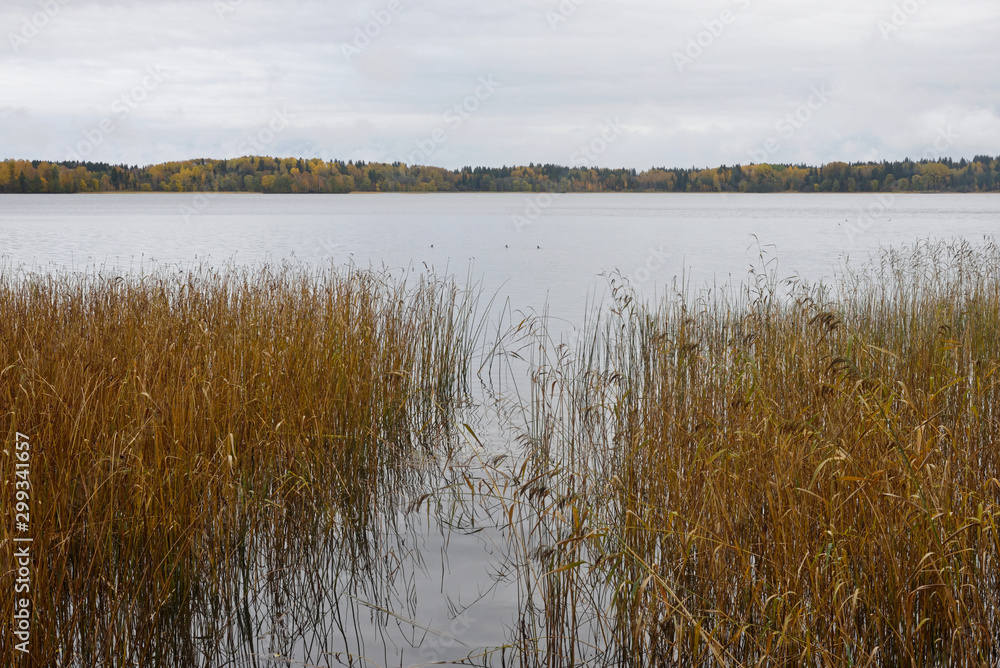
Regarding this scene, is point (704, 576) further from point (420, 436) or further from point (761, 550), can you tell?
point (420, 436)

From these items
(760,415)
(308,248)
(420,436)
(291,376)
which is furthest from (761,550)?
(308,248)

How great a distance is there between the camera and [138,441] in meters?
2.87

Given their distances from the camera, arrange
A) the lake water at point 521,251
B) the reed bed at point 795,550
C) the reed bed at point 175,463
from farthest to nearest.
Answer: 1. the lake water at point 521,251
2. the reed bed at point 175,463
3. the reed bed at point 795,550

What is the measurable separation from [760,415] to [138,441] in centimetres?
273

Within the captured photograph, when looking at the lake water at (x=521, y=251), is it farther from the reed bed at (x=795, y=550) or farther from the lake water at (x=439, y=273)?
the reed bed at (x=795, y=550)

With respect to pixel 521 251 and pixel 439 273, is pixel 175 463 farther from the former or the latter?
pixel 521 251

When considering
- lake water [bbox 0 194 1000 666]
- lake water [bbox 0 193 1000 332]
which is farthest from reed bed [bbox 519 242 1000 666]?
lake water [bbox 0 193 1000 332]

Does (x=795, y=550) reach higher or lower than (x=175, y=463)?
lower

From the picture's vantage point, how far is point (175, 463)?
3.07 m

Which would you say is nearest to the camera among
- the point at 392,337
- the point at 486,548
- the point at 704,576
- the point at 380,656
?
the point at 704,576

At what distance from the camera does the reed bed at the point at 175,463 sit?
8.32ft

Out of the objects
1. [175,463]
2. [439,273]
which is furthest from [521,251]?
[175,463]

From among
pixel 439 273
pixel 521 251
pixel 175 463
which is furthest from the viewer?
pixel 521 251

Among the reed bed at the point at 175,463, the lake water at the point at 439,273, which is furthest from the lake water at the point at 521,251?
the reed bed at the point at 175,463
